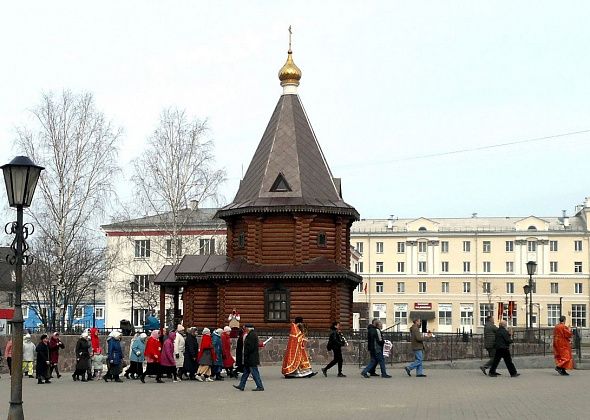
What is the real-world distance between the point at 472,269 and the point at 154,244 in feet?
154

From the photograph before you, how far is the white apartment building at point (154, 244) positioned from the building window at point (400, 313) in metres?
31.8

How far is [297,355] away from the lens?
25062 mm

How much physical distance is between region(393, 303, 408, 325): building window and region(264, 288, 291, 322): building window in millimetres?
61493

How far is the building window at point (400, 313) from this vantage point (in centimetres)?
9843

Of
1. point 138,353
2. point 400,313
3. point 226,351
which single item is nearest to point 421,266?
point 400,313

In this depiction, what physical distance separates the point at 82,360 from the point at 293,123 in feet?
58.2

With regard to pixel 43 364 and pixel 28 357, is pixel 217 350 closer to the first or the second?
pixel 43 364

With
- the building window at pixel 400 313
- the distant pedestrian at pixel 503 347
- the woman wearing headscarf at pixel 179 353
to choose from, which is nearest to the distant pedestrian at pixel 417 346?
the distant pedestrian at pixel 503 347

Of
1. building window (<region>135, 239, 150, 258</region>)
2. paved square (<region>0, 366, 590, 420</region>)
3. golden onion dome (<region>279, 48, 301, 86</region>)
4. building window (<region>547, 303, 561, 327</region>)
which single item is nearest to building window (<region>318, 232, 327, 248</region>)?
golden onion dome (<region>279, 48, 301, 86</region>)

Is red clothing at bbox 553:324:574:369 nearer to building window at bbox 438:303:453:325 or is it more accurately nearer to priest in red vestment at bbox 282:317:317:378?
priest in red vestment at bbox 282:317:317:378

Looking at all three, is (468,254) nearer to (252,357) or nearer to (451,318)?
(451,318)

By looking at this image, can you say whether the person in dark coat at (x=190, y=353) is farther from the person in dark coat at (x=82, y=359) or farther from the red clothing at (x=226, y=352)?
the person in dark coat at (x=82, y=359)

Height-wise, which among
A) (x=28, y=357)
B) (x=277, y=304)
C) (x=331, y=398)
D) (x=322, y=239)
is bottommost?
(x=331, y=398)

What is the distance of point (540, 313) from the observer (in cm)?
9544
